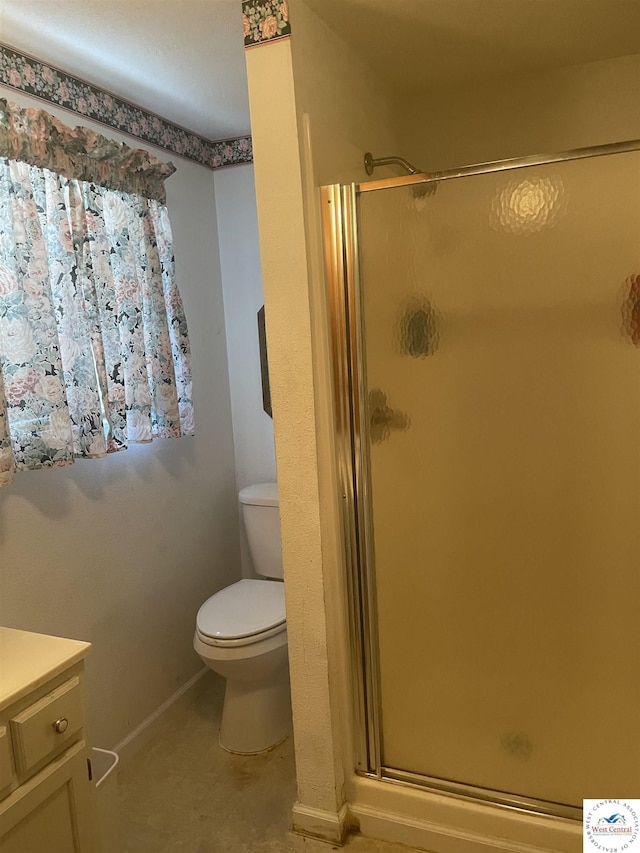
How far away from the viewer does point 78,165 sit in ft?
6.44

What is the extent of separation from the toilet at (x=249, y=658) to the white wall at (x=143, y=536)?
252mm

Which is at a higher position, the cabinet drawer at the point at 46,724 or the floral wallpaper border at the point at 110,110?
the floral wallpaper border at the point at 110,110

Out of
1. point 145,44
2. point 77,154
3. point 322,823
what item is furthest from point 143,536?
point 145,44

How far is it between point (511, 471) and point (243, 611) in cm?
113

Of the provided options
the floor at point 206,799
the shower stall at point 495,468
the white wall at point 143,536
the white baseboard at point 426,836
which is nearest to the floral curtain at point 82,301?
the white wall at point 143,536

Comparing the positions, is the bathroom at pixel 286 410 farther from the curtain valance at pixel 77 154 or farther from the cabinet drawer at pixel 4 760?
the cabinet drawer at pixel 4 760

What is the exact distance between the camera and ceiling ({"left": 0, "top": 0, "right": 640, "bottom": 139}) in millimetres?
1654

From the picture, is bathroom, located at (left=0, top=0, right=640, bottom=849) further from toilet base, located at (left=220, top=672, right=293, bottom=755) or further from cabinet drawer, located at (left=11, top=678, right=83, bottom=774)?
cabinet drawer, located at (left=11, top=678, right=83, bottom=774)

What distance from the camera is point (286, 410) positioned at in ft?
5.67

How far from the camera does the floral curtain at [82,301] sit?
1769mm

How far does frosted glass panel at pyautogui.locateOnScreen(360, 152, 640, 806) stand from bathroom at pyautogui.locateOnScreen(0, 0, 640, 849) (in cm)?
16

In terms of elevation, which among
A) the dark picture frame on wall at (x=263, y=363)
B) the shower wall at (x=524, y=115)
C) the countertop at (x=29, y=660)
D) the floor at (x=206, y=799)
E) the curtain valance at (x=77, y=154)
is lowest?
the floor at (x=206, y=799)

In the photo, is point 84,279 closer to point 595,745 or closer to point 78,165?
point 78,165

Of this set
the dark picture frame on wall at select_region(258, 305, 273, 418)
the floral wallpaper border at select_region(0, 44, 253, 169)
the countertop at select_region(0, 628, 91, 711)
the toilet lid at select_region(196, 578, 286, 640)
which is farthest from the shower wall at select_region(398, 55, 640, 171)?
the countertop at select_region(0, 628, 91, 711)
